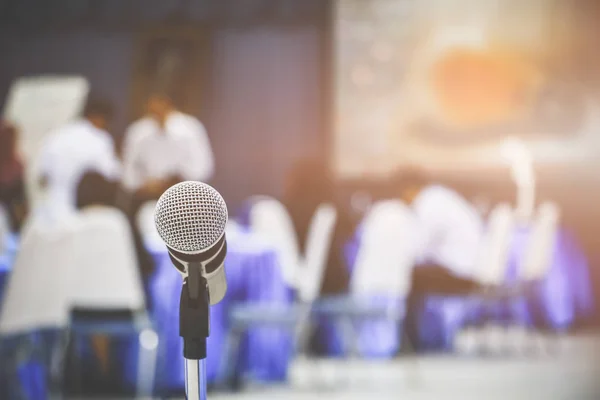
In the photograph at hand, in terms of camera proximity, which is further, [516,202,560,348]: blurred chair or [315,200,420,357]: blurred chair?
[516,202,560,348]: blurred chair

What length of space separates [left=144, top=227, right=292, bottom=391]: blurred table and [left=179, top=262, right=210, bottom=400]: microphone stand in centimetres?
210

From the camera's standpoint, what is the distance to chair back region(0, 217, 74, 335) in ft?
11.8

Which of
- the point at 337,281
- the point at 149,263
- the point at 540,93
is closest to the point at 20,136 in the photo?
the point at 149,263

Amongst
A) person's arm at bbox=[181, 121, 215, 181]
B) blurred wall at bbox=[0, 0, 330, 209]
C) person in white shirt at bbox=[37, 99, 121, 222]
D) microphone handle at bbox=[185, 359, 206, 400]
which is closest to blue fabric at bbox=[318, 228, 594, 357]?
blurred wall at bbox=[0, 0, 330, 209]

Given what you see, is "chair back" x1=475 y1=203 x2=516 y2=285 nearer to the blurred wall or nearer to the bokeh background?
the bokeh background

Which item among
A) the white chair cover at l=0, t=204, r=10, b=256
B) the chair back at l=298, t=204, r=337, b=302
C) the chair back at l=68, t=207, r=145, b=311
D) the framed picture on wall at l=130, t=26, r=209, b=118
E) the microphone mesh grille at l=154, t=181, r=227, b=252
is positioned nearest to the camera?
the microphone mesh grille at l=154, t=181, r=227, b=252

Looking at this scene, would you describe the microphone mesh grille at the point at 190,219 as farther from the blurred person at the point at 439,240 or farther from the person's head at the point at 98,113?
the person's head at the point at 98,113

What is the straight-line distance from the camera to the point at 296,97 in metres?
4.51

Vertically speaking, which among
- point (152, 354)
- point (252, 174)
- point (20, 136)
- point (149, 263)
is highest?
point (20, 136)

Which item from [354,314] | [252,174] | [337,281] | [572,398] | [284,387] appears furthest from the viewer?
[252,174]

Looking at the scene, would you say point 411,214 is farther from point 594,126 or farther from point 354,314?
point 594,126

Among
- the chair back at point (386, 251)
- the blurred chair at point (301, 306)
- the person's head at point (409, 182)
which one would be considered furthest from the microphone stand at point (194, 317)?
the person's head at point (409, 182)

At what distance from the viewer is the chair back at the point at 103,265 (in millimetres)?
3273

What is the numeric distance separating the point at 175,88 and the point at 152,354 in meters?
1.81
